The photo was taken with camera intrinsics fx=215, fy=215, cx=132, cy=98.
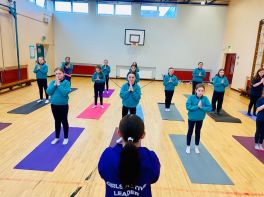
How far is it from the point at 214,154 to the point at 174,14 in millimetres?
10562

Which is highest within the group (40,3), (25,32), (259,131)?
(40,3)

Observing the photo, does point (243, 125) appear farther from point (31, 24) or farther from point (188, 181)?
point (31, 24)

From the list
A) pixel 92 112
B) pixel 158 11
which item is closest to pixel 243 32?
pixel 158 11

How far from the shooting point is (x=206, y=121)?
5.90 m

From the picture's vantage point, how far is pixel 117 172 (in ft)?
3.68

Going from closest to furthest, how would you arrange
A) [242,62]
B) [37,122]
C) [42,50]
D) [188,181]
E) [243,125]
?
[188,181] → [37,122] → [243,125] → [242,62] → [42,50]

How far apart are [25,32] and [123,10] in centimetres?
559

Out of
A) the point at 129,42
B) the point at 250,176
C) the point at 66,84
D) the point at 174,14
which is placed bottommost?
the point at 250,176

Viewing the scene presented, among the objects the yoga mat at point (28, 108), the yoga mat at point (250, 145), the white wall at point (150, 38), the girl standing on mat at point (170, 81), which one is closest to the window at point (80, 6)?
the white wall at point (150, 38)

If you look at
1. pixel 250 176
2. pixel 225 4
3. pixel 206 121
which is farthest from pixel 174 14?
pixel 250 176

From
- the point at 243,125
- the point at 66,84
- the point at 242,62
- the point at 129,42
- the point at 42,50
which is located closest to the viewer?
the point at 66,84

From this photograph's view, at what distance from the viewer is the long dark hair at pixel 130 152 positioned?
1.05m

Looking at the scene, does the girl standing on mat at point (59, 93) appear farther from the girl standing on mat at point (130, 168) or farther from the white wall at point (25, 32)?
the white wall at point (25, 32)

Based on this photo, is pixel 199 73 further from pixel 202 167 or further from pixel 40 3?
pixel 40 3
